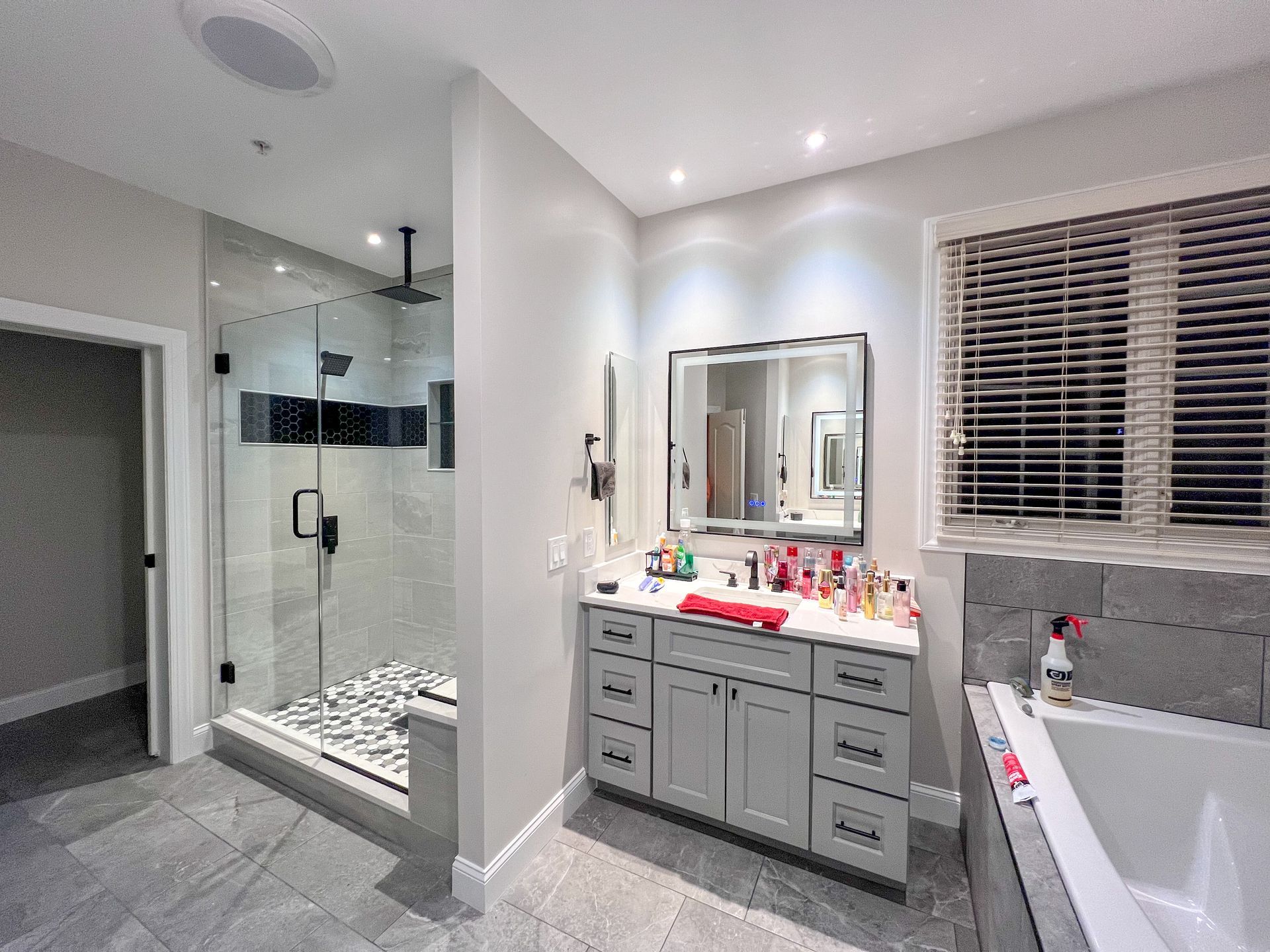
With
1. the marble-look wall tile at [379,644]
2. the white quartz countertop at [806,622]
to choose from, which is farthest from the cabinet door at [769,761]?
the marble-look wall tile at [379,644]

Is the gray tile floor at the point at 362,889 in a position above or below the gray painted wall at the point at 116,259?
below

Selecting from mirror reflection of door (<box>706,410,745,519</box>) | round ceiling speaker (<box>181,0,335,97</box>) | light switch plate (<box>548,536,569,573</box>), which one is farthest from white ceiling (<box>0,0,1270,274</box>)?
light switch plate (<box>548,536,569,573</box>)

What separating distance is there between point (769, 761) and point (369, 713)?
2.04 m

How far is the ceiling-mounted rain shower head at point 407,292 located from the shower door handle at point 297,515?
107 centimetres

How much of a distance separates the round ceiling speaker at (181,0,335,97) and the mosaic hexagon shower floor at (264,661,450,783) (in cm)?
215

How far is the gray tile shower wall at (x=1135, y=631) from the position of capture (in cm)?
162

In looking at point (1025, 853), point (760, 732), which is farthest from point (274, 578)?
point (1025, 853)

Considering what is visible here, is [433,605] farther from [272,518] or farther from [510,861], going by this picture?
[510,861]

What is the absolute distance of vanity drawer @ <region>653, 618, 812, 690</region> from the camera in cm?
177

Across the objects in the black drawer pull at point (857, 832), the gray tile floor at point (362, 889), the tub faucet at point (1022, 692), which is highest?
the tub faucet at point (1022, 692)

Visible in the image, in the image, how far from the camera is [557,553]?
198 cm

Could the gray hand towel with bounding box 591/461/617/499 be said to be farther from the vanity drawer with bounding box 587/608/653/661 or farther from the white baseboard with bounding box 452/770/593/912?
the white baseboard with bounding box 452/770/593/912

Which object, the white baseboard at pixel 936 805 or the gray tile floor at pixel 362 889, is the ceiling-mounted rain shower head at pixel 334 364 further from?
the white baseboard at pixel 936 805

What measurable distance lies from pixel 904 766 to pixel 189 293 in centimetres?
352
